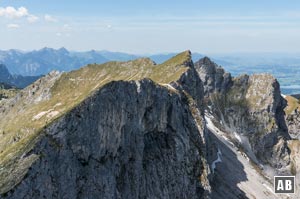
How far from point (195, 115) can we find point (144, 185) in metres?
43.7

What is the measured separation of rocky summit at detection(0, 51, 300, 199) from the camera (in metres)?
69.9

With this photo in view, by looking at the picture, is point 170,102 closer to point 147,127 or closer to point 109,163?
point 147,127

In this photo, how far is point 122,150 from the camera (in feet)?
300

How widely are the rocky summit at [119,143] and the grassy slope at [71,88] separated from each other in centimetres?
53

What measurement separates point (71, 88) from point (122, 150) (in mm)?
91010

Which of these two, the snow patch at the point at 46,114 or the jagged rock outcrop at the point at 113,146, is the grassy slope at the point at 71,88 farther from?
the jagged rock outcrop at the point at 113,146

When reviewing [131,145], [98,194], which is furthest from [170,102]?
[98,194]

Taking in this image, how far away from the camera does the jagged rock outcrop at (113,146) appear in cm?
6856

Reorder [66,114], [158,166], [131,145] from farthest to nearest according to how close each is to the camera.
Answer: [158,166], [131,145], [66,114]

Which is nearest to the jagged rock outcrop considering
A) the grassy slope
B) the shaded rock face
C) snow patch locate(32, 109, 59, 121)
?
→ the shaded rock face

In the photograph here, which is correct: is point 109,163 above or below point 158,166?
above

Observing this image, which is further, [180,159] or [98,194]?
[180,159]

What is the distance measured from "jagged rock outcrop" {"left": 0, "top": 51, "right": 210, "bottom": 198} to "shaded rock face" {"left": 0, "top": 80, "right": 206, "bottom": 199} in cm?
15

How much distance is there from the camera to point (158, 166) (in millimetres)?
105375
